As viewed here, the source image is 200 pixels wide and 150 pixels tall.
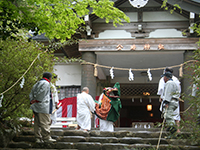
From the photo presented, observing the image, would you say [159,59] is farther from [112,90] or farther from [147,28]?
[112,90]

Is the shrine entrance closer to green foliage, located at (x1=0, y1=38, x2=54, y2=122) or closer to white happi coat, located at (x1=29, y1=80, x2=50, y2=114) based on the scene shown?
green foliage, located at (x1=0, y1=38, x2=54, y2=122)

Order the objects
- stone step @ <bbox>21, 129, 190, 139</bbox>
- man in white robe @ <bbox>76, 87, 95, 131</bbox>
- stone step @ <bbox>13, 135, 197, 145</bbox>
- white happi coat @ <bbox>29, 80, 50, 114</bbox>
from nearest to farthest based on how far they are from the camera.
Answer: stone step @ <bbox>13, 135, 197, 145</bbox> < white happi coat @ <bbox>29, 80, 50, 114</bbox> < stone step @ <bbox>21, 129, 190, 139</bbox> < man in white robe @ <bbox>76, 87, 95, 131</bbox>

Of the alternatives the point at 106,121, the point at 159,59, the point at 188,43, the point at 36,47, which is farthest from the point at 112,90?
the point at 159,59

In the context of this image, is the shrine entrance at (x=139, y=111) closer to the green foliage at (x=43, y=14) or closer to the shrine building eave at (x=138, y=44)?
the shrine building eave at (x=138, y=44)

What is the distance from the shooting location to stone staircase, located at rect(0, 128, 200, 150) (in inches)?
269

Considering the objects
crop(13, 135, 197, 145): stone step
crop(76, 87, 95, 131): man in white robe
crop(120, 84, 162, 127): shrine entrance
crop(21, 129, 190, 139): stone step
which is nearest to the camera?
crop(13, 135, 197, 145): stone step

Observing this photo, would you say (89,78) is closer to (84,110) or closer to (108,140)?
(84,110)

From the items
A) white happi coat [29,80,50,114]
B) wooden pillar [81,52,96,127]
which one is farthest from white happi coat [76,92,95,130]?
white happi coat [29,80,50,114]

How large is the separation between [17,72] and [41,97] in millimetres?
955

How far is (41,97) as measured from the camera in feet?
24.1

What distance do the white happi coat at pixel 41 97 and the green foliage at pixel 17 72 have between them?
502 millimetres

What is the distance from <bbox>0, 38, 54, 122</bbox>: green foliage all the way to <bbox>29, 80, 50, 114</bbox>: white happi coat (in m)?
0.50

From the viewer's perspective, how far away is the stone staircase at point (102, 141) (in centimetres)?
684

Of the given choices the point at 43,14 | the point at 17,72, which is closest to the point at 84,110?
the point at 17,72
